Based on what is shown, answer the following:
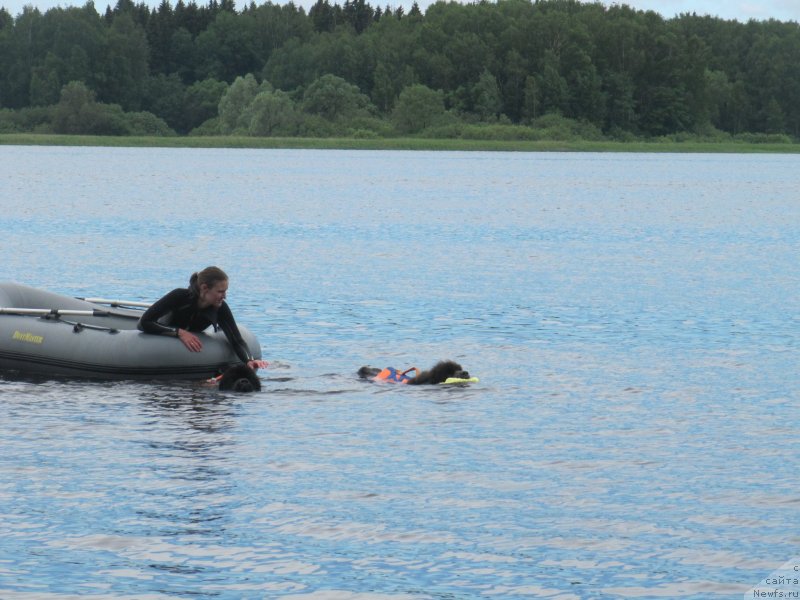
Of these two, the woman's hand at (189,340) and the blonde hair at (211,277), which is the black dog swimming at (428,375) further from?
the blonde hair at (211,277)


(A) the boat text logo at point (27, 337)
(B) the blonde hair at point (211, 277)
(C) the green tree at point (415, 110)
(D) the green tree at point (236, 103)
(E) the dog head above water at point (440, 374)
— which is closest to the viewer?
(B) the blonde hair at point (211, 277)

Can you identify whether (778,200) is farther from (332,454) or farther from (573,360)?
(332,454)

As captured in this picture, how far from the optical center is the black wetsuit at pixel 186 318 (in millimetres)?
14023

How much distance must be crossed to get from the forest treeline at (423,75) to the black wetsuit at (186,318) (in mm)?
92532

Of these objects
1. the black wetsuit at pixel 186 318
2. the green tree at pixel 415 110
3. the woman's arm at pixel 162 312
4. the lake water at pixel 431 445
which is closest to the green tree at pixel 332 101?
the green tree at pixel 415 110

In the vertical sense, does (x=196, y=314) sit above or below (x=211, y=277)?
below

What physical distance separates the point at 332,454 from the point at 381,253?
2065 centimetres

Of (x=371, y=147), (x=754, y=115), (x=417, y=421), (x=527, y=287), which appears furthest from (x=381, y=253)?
(x=754, y=115)

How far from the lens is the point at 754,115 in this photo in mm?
138250

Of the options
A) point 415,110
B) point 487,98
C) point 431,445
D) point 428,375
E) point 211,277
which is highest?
point 487,98

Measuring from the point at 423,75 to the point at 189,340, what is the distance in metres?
117

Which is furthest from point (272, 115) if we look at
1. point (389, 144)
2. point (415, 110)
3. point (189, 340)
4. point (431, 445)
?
point (431, 445)

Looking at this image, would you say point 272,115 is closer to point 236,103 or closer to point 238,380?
point 236,103

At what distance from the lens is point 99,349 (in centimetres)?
1416
